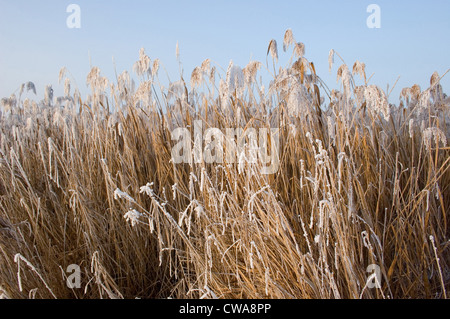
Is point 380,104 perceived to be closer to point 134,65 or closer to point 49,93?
point 134,65

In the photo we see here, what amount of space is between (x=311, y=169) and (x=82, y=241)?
1.20 m

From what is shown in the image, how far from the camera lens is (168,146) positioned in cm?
198

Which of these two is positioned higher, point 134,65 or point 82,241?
point 134,65

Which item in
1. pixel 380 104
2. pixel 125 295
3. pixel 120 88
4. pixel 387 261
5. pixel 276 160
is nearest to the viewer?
pixel 380 104

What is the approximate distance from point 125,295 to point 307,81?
4.20 feet

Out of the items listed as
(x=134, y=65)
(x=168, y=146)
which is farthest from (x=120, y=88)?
(x=168, y=146)

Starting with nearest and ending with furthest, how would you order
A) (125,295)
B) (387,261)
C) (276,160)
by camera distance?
1. (387,261)
2. (276,160)
3. (125,295)

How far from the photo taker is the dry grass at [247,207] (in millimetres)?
1323

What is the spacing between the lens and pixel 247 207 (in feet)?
4.84

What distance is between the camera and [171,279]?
1.83m

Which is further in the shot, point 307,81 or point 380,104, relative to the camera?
point 307,81

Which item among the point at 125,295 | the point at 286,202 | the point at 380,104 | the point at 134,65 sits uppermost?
the point at 134,65

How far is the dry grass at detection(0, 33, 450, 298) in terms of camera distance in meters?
1.32

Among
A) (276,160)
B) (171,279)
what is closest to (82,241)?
(171,279)
